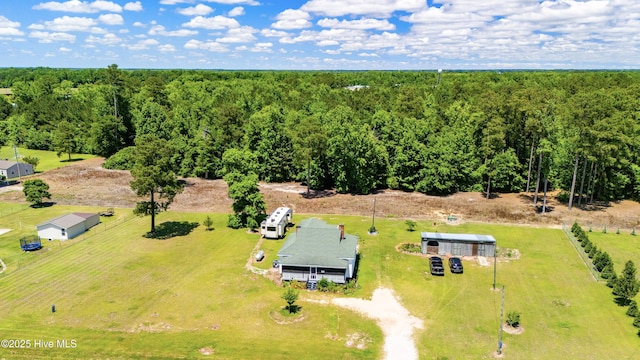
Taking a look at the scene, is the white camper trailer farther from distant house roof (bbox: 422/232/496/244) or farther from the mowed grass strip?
distant house roof (bbox: 422/232/496/244)

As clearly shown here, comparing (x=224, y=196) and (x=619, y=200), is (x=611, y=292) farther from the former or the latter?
(x=224, y=196)

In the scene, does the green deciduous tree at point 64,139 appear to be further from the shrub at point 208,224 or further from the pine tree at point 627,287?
the pine tree at point 627,287

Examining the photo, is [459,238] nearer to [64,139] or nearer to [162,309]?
[162,309]

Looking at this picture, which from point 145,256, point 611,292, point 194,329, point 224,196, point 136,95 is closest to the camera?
point 194,329

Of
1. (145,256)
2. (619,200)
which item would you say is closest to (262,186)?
(145,256)

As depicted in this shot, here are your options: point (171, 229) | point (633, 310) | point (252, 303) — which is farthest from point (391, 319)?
point (171, 229)

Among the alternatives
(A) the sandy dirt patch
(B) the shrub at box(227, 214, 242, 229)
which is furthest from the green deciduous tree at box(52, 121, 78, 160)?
(A) the sandy dirt patch

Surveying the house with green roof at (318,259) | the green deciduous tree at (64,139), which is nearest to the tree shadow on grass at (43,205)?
the green deciduous tree at (64,139)
